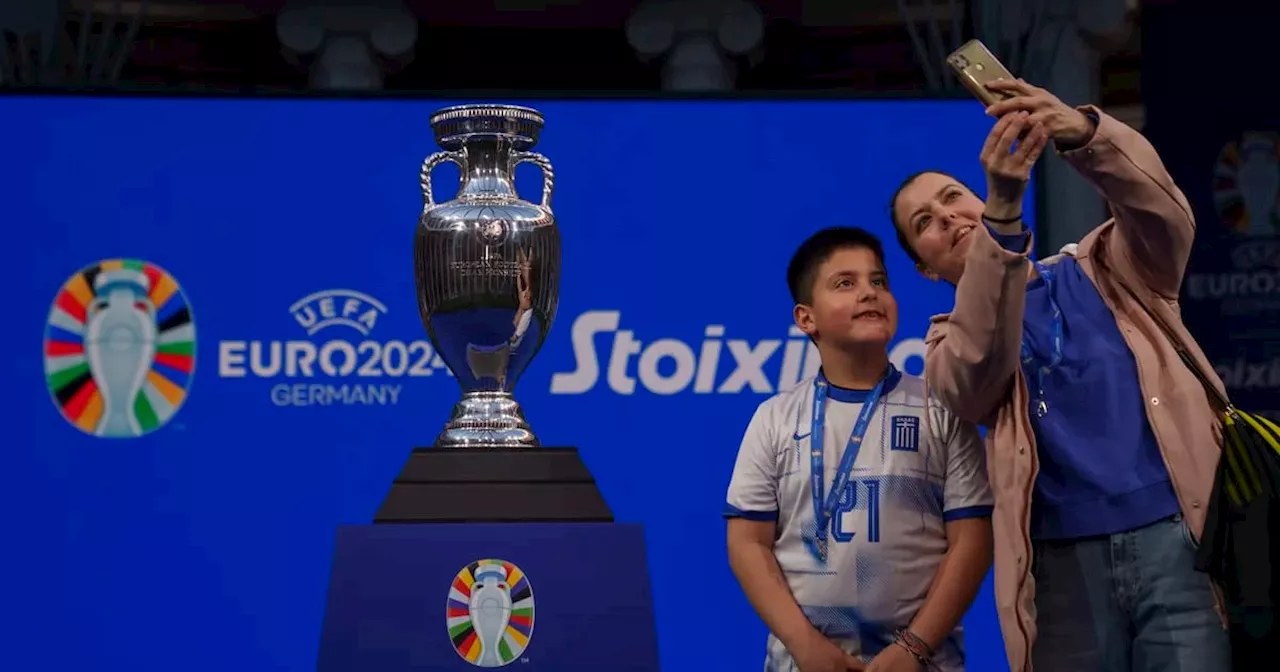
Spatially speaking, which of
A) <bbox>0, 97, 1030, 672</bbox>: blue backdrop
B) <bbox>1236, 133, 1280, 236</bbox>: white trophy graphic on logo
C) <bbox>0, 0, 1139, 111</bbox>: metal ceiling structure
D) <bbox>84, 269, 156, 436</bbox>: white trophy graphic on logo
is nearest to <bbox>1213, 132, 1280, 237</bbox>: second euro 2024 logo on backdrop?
<bbox>1236, 133, 1280, 236</bbox>: white trophy graphic on logo

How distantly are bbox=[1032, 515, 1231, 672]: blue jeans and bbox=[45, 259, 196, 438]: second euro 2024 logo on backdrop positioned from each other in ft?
8.59

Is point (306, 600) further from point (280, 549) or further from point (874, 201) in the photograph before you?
point (874, 201)

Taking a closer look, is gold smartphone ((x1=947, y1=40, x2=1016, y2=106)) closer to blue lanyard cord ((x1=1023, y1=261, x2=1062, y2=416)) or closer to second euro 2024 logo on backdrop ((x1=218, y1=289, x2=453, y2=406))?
blue lanyard cord ((x1=1023, y1=261, x2=1062, y2=416))

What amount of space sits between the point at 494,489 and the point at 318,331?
171 centimetres

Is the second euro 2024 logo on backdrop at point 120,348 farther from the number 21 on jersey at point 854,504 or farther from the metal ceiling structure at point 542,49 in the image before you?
the number 21 on jersey at point 854,504

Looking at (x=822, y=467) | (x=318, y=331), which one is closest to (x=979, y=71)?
(x=822, y=467)

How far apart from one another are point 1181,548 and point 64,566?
116 inches

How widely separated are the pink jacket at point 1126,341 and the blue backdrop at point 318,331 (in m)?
1.84

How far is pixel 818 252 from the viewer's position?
2.55m

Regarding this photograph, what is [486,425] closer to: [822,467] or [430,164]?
[430,164]

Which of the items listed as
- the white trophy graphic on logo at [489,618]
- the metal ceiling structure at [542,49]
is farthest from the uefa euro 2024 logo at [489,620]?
the metal ceiling structure at [542,49]

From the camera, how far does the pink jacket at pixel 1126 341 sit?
207 cm

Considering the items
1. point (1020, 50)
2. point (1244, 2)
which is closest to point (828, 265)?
point (1020, 50)

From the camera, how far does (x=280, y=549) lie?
3994 mm
